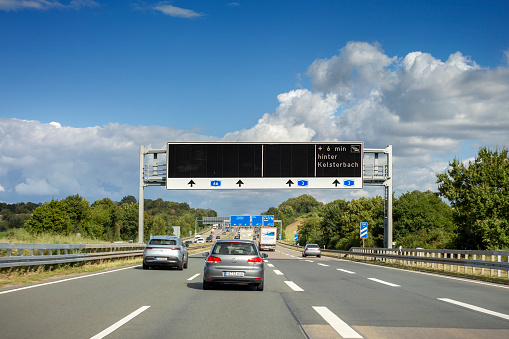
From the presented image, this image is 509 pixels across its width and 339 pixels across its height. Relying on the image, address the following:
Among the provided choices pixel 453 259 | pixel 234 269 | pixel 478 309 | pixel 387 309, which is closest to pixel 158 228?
pixel 453 259

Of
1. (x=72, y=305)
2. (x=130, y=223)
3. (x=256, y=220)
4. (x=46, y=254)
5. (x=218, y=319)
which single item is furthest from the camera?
(x=130, y=223)

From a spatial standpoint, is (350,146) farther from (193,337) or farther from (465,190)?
(193,337)

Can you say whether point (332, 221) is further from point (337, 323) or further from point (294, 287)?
point (337, 323)

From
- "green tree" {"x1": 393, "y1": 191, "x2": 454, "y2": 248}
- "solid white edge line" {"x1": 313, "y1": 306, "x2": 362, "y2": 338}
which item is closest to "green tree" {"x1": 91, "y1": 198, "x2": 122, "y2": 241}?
"green tree" {"x1": 393, "y1": 191, "x2": 454, "y2": 248}

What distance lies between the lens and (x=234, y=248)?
14.3m

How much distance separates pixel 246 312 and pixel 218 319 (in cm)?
107

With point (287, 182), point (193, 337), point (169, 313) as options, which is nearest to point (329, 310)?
point (169, 313)

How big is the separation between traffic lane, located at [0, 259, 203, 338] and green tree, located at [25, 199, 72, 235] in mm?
91650

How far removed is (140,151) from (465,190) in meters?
29.1

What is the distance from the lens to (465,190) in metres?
46.4

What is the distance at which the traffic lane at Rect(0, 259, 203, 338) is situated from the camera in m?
7.59

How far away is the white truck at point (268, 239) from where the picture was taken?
7419cm

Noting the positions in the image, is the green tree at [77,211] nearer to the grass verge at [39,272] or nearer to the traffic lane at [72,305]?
the grass verge at [39,272]

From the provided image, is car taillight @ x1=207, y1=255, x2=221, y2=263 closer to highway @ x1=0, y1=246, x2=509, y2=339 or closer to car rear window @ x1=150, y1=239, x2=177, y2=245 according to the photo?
highway @ x1=0, y1=246, x2=509, y2=339
